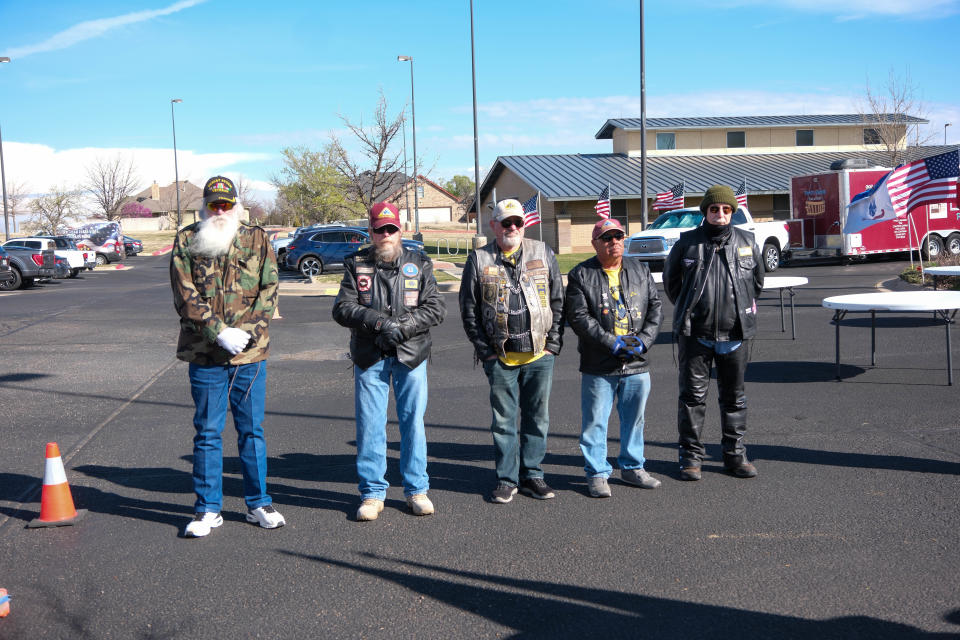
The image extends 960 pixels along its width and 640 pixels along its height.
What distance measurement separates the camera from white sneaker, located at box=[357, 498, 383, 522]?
504 centimetres

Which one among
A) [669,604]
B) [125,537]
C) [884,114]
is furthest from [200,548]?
[884,114]

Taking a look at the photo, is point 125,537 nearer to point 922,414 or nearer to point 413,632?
point 413,632

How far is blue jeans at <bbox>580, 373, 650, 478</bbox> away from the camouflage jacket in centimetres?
209

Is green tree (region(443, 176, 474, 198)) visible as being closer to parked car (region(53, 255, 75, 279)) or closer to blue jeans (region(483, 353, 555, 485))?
parked car (region(53, 255, 75, 279))

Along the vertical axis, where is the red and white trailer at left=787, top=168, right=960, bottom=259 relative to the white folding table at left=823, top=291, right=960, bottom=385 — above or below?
above

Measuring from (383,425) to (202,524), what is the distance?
3.89 ft

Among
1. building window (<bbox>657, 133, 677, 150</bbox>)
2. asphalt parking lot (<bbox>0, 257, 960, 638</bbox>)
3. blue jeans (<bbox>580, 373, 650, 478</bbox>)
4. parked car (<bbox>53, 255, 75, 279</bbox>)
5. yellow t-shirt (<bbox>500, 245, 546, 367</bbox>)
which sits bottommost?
asphalt parking lot (<bbox>0, 257, 960, 638</bbox>)

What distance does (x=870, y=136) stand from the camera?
46.2 metres

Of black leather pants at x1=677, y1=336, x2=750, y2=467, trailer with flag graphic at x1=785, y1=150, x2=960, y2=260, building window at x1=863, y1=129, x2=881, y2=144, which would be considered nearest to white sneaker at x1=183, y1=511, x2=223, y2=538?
black leather pants at x1=677, y1=336, x2=750, y2=467

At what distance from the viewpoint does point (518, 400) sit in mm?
5543

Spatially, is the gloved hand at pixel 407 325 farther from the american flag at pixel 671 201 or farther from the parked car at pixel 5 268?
the parked car at pixel 5 268

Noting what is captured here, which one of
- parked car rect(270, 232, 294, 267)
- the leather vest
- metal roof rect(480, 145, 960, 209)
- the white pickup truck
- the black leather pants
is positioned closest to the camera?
the leather vest

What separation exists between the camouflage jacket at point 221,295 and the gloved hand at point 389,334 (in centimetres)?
67

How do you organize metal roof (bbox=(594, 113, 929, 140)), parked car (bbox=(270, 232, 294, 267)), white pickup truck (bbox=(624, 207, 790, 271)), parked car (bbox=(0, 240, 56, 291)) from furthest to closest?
metal roof (bbox=(594, 113, 929, 140))
parked car (bbox=(270, 232, 294, 267))
parked car (bbox=(0, 240, 56, 291))
white pickup truck (bbox=(624, 207, 790, 271))
